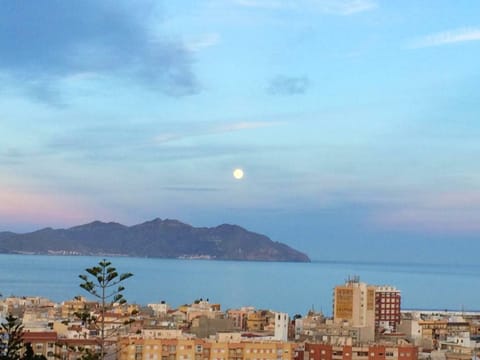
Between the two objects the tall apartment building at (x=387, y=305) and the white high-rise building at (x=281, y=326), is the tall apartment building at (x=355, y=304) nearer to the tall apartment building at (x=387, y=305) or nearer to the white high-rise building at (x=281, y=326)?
the tall apartment building at (x=387, y=305)

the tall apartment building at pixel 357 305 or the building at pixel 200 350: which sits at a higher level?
the tall apartment building at pixel 357 305

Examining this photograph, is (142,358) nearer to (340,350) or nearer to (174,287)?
(340,350)

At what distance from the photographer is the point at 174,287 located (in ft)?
445

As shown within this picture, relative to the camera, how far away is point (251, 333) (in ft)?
161

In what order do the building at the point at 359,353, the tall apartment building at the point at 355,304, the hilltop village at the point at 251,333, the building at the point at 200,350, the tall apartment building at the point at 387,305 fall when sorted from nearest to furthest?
1. the building at the point at 200,350
2. the hilltop village at the point at 251,333
3. the building at the point at 359,353
4. the tall apartment building at the point at 355,304
5. the tall apartment building at the point at 387,305

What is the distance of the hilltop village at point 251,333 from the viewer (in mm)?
38469

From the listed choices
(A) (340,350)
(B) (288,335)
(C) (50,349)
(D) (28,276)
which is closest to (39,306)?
(B) (288,335)

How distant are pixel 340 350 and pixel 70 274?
422 feet

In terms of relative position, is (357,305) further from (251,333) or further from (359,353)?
(359,353)

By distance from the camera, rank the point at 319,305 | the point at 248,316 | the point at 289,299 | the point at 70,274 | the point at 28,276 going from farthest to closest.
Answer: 1. the point at 70,274
2. the point at 28,276
3. the point at 289,299
4. the point at 319,305
5. the point at 248,316

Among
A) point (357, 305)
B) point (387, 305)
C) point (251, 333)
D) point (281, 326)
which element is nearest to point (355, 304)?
point (357, 305)

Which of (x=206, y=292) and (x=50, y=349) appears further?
(x=206, y=292)

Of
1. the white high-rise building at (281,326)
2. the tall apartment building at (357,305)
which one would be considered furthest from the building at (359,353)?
the tall apartment building at (357,305)

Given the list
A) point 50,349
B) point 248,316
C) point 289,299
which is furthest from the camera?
point 289,299
